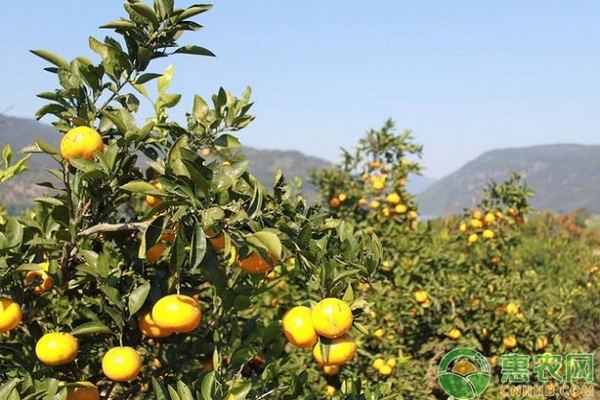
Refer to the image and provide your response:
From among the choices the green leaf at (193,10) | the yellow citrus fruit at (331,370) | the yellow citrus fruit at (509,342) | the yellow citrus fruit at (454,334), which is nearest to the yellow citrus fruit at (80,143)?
the green leaf at (193,10)

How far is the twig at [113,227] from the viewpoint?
1300 millimetres

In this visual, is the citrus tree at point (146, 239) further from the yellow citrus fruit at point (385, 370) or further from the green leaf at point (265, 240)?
the yellow citrus fruit at point (385, 370)

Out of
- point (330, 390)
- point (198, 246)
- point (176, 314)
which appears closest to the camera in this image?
point (198, 246)

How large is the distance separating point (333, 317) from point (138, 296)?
20.1 inches

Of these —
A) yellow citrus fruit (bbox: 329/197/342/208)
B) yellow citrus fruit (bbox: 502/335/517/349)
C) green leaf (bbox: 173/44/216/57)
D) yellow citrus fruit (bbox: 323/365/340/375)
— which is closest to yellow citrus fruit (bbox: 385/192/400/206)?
yellow citrus fruit (bbox: 329/197/342/208)

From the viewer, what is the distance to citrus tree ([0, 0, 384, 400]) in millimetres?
1239

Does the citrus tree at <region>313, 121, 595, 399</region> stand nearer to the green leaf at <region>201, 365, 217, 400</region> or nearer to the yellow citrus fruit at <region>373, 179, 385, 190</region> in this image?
the yellow citrus fruit at <region>373, 179, 385, 190</region>

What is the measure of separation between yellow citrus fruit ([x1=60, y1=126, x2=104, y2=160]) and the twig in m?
0.18

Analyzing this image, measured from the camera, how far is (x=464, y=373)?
10.7ft

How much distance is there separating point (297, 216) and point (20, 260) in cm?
71

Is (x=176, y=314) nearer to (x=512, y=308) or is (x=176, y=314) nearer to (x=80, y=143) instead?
(x=80, y=143)

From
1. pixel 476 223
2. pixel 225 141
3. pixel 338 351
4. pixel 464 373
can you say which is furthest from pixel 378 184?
pixel 338 351

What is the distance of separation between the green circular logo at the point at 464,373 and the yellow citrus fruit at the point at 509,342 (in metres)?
0.17

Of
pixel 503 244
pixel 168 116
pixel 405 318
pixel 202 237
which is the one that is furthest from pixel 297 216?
pixel 503 244
